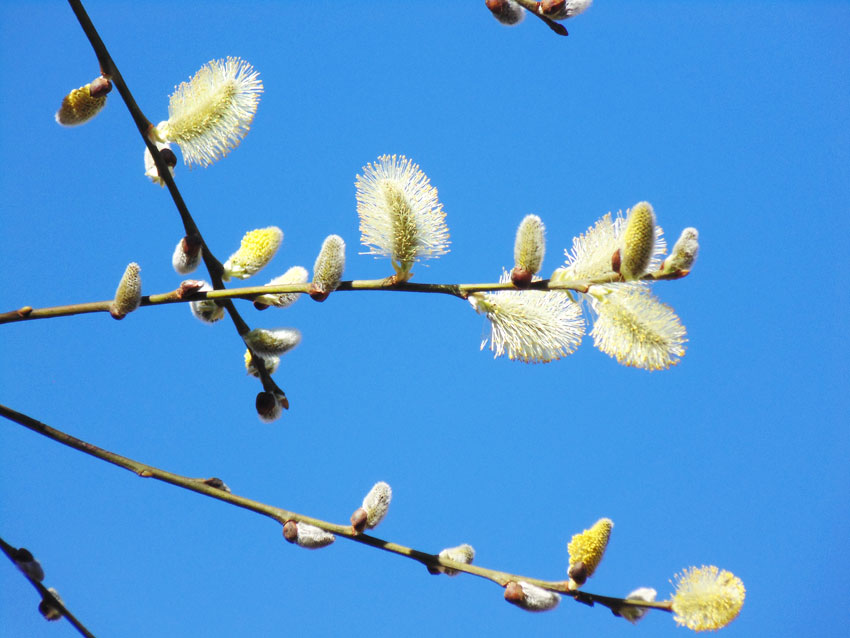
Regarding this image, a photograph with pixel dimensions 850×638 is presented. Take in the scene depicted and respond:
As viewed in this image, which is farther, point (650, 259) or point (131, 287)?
point (131, 287)

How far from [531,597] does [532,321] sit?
1.32 feet

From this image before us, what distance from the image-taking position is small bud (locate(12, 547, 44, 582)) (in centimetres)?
116

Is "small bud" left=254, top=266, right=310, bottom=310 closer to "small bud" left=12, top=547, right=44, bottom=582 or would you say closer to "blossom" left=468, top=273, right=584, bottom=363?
"blossom" left=468, top=273, right=584, bottom=363

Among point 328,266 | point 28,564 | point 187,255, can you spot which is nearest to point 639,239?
point 328,266

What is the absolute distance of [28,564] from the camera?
116 centimetres

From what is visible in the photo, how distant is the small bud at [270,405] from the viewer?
1.39 m

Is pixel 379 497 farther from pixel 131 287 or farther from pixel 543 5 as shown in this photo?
pixel 543 5

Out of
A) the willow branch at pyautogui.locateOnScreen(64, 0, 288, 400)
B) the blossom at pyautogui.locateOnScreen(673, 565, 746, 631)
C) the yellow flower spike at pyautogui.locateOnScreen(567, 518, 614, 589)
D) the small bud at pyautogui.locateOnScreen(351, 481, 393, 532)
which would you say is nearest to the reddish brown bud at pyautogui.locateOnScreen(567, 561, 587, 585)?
the yellow flower spike at pyautogui.locateOnScreen(567, 518, 614, 589)

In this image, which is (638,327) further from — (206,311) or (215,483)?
(206,311)

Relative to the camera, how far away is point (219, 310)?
1.38m

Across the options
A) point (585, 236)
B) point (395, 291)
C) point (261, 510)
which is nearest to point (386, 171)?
point (395, 291)

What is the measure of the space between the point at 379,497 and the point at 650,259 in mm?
542

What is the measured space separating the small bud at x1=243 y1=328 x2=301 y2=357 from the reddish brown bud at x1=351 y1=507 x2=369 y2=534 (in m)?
0.34

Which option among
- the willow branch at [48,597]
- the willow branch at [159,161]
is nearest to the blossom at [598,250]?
the willow branch at [159,161]
